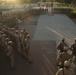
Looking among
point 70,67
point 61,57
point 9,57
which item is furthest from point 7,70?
point 70,67

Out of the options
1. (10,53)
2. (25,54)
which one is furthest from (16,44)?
(10,53)

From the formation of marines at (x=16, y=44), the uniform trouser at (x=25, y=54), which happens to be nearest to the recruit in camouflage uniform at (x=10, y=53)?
the formation of marines at (x=16, y=44)

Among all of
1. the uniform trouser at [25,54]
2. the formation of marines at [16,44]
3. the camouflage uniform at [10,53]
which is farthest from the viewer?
the uniform trouser at [25,54]

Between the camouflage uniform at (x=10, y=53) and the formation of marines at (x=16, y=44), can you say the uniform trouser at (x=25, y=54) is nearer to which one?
the formation of marines at (x=16, y=44)

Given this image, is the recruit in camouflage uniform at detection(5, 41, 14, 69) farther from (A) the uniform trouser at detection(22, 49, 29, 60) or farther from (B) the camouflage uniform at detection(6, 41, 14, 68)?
(A) the uniform trouser at detection(22, 49, 29, 60)

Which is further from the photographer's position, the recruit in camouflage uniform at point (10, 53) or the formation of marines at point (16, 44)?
the formation of marines at point (16, 44)

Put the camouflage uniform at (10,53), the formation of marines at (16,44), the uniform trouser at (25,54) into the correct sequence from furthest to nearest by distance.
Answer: the uniform trouser at (25,54) < the formation of marines at (16,44) < the camouflage uniform at (10,53)

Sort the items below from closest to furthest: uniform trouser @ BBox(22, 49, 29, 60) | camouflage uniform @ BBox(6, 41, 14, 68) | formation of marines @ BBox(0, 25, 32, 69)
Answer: camouflage uniform @ BBox(6, 41, 14, 68) < formation of marines @ BBox(0, 25, 32, 69) < uniform trouser @ BBox(22, 49, 29, 60)

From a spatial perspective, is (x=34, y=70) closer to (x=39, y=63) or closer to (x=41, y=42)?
(x=39, y=63)

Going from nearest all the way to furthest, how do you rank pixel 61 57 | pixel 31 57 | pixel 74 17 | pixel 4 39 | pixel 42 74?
1. pixel 61 57
2. pixel 42 74
3. pixel 4 39
4. pixel 31 57
5. pixel 74 17

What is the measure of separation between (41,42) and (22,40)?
650 cm

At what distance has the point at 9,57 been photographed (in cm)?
1495

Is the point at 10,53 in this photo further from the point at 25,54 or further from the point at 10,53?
the point at 25,54

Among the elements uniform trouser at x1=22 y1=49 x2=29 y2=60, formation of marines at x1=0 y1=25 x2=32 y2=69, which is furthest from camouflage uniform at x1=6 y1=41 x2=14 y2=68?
uniform trouser at x1=22 y1=49 x2=29 y2=60
